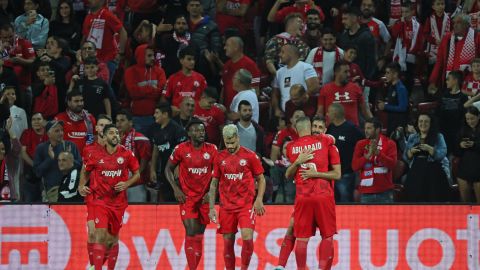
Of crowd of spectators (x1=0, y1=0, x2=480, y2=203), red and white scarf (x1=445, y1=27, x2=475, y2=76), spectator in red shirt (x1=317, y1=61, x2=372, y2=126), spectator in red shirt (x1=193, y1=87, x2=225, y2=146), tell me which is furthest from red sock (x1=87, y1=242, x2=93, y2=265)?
red and white scarf (x1=445, y1=27, x2=475, y2=76)

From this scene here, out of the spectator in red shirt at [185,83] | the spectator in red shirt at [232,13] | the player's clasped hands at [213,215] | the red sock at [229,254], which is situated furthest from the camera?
the spectator in red shirt at [232,13]

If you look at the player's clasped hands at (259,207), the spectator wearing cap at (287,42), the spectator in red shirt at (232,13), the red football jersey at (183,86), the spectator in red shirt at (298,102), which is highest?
the spectator in red shirt at (232,13)

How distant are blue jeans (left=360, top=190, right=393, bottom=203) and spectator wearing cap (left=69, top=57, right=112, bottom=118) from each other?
4586mm

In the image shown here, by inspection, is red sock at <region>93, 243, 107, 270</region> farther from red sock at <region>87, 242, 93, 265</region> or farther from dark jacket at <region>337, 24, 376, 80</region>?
dark jacket at <region>337, 24, 376, 80</region>

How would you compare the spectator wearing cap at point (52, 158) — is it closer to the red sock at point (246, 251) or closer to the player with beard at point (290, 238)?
the red sock at point (246, 251)

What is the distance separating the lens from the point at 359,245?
1856 cm

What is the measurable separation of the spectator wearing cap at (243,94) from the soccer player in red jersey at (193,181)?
86.7 inches

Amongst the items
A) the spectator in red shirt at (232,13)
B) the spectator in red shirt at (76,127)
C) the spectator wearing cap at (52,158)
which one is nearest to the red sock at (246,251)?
the spectator wearing cap at (52,158)

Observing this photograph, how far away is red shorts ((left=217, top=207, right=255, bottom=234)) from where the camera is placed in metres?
17.0

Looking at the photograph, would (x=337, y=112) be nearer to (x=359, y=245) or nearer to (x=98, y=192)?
(x=359, y=245)

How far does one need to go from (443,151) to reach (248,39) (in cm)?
517

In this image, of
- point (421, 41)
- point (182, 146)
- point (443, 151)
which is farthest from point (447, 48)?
point (182, 146)

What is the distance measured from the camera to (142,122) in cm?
2102

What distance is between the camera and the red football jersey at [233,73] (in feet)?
68.6
